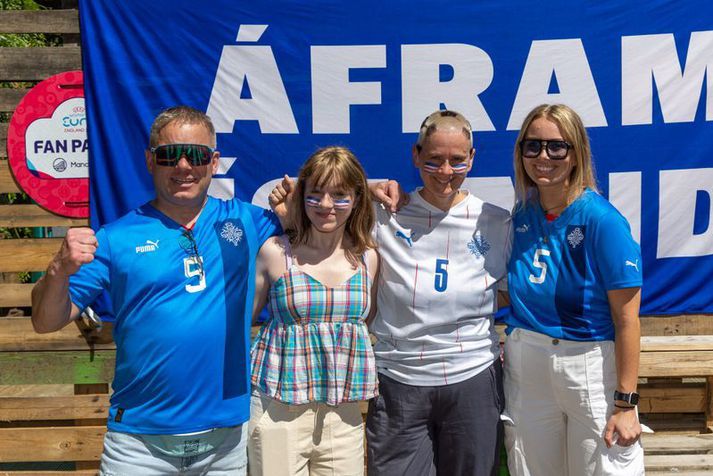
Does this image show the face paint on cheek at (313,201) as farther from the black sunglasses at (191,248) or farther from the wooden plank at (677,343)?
the wooden plank at (677,343)

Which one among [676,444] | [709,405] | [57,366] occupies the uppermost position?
[57,366]

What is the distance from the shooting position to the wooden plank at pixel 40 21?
409 cm

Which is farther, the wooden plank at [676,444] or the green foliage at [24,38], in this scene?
the green foliage at [24,38]

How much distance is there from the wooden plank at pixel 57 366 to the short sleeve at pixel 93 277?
6.69 ft

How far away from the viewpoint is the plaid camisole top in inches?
101

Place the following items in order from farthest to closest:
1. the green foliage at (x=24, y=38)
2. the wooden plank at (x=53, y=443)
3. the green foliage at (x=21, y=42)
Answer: the green foliage at (x=24, y=38), the green foliage at (x=21, y=42), the wooden plank at (x=53, y=443)

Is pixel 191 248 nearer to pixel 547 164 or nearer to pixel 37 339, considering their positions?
pixel 547 164

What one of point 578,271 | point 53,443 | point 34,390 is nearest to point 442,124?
point 578,271

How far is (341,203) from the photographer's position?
2609 mm

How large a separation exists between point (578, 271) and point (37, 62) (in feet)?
10.1

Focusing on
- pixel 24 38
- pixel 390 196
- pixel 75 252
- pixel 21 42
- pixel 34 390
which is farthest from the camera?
pixel 24 38

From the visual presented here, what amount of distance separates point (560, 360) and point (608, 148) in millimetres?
1860

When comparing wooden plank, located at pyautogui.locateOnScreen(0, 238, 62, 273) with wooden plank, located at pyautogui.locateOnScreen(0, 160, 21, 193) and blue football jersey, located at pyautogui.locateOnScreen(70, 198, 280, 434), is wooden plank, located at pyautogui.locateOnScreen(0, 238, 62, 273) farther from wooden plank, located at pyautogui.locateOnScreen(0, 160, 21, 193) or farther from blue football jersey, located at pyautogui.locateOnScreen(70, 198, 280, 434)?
blue football jersey, located at pyautogui.locateOnScreen(70, 198, 280, 434)

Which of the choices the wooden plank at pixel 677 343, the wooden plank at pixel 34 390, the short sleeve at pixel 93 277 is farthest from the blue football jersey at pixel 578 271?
the wooden plank at pixel 34 390
